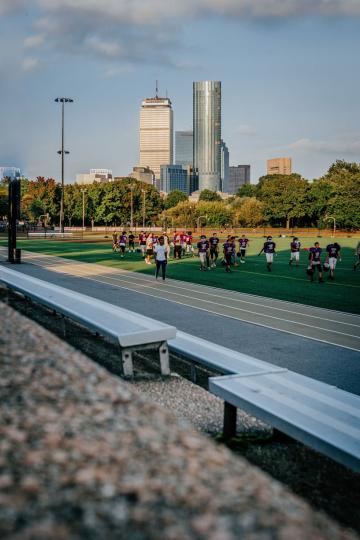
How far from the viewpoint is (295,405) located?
5.50m

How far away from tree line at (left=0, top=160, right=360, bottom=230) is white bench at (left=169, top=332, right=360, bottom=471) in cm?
9841

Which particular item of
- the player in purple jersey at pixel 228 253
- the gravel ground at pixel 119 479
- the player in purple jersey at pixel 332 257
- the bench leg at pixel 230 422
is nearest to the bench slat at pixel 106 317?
the bench leg at pixel 230 422

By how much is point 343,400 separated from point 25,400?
4.06 meters

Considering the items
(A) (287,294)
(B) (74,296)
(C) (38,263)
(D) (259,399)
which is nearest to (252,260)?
(C) (38,263)

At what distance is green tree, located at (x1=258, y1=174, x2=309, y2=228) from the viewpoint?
110562 millimetres

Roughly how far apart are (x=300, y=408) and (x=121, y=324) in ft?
12.5

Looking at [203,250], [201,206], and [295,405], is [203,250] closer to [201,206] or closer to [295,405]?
[295,405]

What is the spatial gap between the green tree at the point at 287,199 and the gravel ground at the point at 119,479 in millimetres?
110519

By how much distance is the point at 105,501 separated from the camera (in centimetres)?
189

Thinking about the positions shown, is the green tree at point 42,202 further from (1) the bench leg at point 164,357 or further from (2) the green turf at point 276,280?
(1) the bench leg at point 164,357

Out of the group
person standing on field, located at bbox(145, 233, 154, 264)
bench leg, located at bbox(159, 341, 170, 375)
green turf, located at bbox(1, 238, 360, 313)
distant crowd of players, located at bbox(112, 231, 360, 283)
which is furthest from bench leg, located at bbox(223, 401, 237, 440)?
person standing on field, located at bbox(145, 233, 154, 264)

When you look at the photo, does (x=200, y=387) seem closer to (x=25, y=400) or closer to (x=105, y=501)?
(x=25, y=400)

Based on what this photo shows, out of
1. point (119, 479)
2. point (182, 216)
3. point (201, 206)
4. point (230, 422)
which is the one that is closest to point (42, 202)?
point (182, 216)

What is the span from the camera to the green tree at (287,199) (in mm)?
110562
